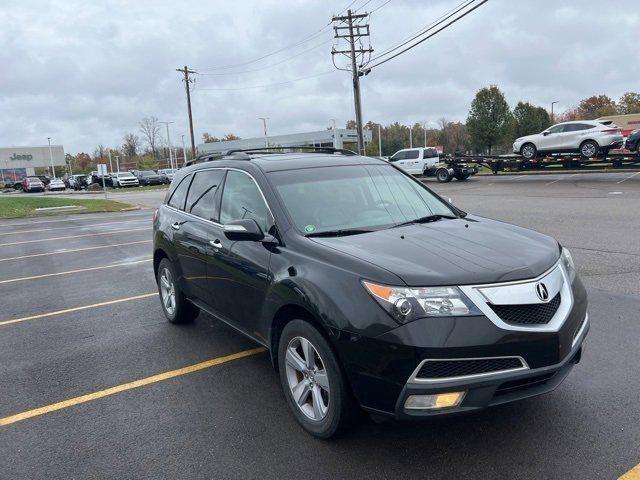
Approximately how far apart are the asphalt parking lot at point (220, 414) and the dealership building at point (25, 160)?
101 meters

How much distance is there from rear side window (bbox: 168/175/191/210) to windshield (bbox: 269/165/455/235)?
176 centimetres

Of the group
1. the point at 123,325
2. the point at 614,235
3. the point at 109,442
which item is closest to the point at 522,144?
the point at 614,235

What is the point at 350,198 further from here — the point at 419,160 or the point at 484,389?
the point at 419,160

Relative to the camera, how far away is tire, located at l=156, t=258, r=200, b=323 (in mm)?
5504

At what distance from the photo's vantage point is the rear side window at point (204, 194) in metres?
4.84

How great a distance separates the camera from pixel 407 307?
9.14 ft

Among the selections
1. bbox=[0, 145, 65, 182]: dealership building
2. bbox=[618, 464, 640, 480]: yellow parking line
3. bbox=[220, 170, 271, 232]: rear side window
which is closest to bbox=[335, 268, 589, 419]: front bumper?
bbox=[618, 464, 640, 480]: yellow parking line

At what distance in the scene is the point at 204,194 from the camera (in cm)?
508

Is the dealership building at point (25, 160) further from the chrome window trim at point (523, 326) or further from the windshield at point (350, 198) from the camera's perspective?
the chrome window trim at point (523, 326)

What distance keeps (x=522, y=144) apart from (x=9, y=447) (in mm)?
28073

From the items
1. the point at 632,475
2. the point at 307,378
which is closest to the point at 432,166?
the point at 307,378

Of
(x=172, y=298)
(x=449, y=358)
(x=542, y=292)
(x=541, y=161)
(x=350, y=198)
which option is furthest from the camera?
(x=541, y=161)

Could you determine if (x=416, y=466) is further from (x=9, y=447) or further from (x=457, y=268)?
(x=9, y=447)

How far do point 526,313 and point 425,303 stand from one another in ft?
1.86
